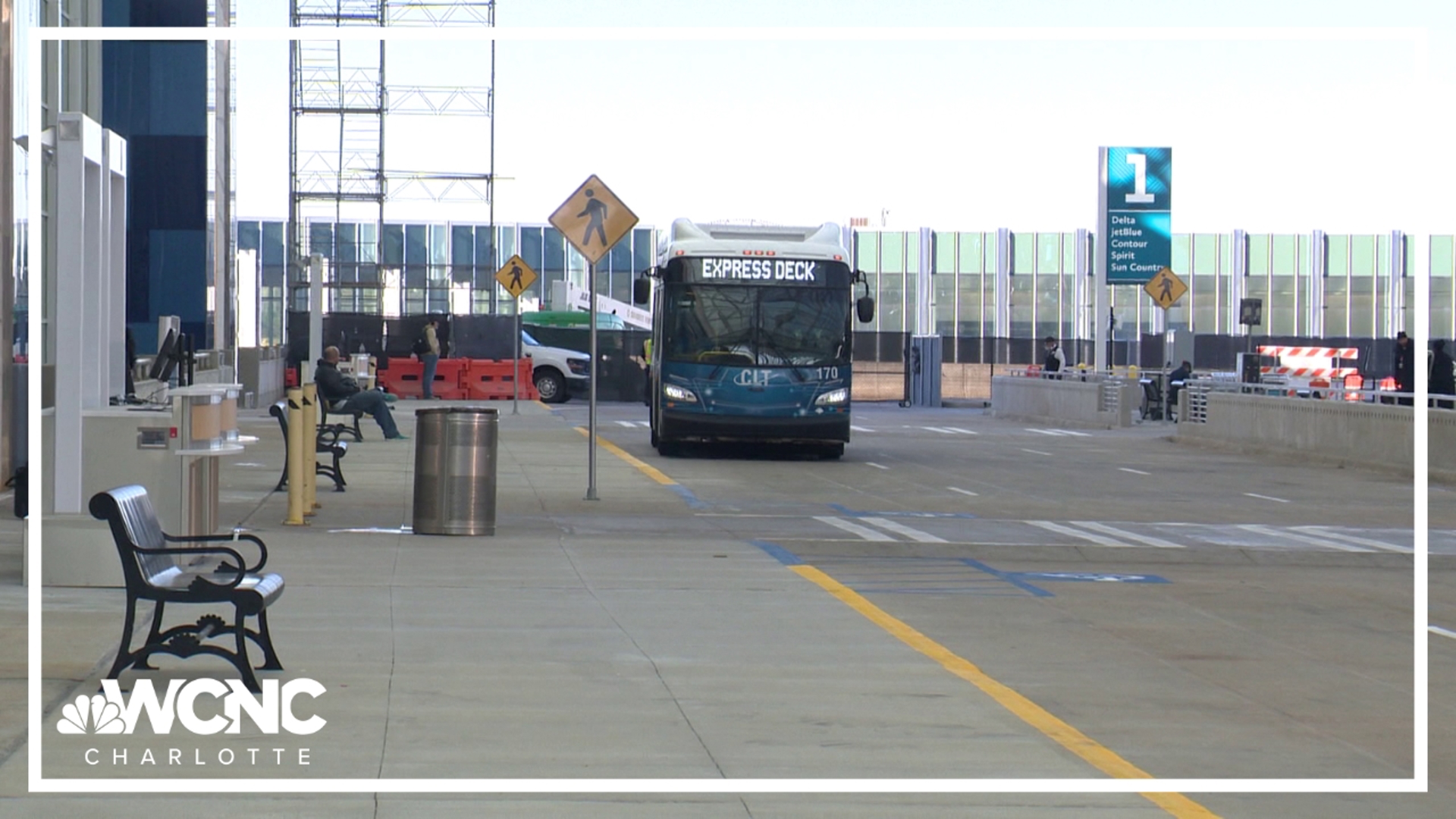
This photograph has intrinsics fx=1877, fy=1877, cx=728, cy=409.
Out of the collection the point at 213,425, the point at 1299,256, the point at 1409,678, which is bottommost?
the point at 1409,678

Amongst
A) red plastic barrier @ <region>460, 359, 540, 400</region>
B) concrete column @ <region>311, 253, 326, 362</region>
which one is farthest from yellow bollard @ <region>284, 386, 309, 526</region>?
red plastic barrier @ <region>460, 359, 540, 400</region>

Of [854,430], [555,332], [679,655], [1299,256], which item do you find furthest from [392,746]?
[1299,256]

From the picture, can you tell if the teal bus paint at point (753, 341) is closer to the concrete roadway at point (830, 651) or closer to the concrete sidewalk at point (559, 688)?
the concrete roadway at point (830, 651)

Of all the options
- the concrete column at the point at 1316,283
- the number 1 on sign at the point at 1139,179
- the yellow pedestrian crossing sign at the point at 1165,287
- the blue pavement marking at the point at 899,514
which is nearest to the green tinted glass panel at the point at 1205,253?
the concrete column at the point at 1316,283

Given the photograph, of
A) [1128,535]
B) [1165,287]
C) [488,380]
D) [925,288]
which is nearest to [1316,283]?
[925,288]

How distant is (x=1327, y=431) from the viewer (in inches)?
1175

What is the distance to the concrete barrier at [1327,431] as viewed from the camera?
26312 mm

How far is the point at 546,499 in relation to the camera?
63.0 ft

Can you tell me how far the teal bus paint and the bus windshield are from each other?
Result: 11 mm

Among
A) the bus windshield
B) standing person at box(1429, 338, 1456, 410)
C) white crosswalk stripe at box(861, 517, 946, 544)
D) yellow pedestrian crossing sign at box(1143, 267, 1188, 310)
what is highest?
yellow pedestrian crossing sign at box(1143, 267, 1188, 310)

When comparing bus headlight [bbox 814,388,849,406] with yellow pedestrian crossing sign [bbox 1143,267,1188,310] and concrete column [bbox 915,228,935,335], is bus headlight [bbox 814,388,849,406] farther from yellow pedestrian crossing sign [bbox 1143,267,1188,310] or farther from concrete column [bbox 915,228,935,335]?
concrete column [bbox 915,228,935,335]

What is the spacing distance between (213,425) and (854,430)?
25.9 metres

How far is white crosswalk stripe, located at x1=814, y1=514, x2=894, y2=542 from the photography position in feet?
52.2

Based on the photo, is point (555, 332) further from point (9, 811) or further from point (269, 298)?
point (9, 811)
